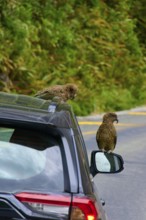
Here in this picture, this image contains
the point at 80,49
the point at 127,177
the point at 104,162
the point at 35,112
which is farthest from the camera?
the point at 80,49

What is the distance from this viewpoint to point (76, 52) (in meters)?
26.5

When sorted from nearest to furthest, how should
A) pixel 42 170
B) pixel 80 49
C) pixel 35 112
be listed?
pixel 42 170 < pixel 35 112 < pixel 80 49

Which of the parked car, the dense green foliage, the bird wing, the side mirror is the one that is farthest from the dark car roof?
the dense green foliage

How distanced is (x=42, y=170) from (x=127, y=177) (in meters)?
8.41

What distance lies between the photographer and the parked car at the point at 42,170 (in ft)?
13.9

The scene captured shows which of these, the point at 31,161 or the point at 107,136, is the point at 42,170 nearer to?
the point at 31,161

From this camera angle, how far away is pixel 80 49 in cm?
2698

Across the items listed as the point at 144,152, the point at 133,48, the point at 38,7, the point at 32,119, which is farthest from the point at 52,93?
the point at 133,48

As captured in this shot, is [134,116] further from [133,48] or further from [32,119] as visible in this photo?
[32,119]

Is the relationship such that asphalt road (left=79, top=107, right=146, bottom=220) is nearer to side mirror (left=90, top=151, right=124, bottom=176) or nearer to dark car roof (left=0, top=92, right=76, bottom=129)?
side mirror (left=90, top=151, right=124, bottom=176)

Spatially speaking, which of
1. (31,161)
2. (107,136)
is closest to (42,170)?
(31,161)

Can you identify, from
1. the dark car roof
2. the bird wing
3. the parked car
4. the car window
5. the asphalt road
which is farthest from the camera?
the bird wing

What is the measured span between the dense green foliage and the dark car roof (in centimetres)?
1610

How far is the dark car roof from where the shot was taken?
14.9ft
